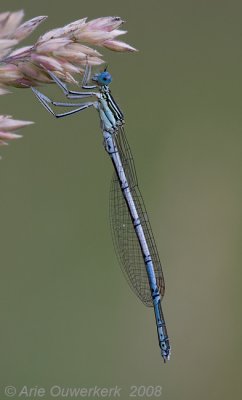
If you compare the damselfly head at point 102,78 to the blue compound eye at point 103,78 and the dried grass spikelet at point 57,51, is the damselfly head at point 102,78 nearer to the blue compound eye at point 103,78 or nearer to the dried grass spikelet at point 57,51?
the blue compound eye at point 103,78

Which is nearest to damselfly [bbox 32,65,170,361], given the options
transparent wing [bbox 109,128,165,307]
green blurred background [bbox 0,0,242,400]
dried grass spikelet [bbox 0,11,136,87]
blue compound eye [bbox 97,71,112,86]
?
transparent wing [bbox 109,128,165,307]

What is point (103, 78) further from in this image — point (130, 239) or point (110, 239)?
point (110, 239)

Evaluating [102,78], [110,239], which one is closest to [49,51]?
[102,78]

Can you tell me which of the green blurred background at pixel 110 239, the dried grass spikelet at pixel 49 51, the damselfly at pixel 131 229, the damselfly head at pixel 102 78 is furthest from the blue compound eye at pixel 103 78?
the green blurred background at pixel 110 239

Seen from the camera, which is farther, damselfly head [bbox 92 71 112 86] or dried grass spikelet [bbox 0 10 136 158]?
damselfly head [bbox 92 71 112 86]

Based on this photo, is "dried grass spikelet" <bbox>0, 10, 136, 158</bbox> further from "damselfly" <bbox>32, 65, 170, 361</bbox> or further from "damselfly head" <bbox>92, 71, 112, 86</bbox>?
"damselfly" <bbox>32, 65, 170, 361</bbox>

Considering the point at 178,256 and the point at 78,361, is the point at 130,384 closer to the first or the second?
the point at 78,361
